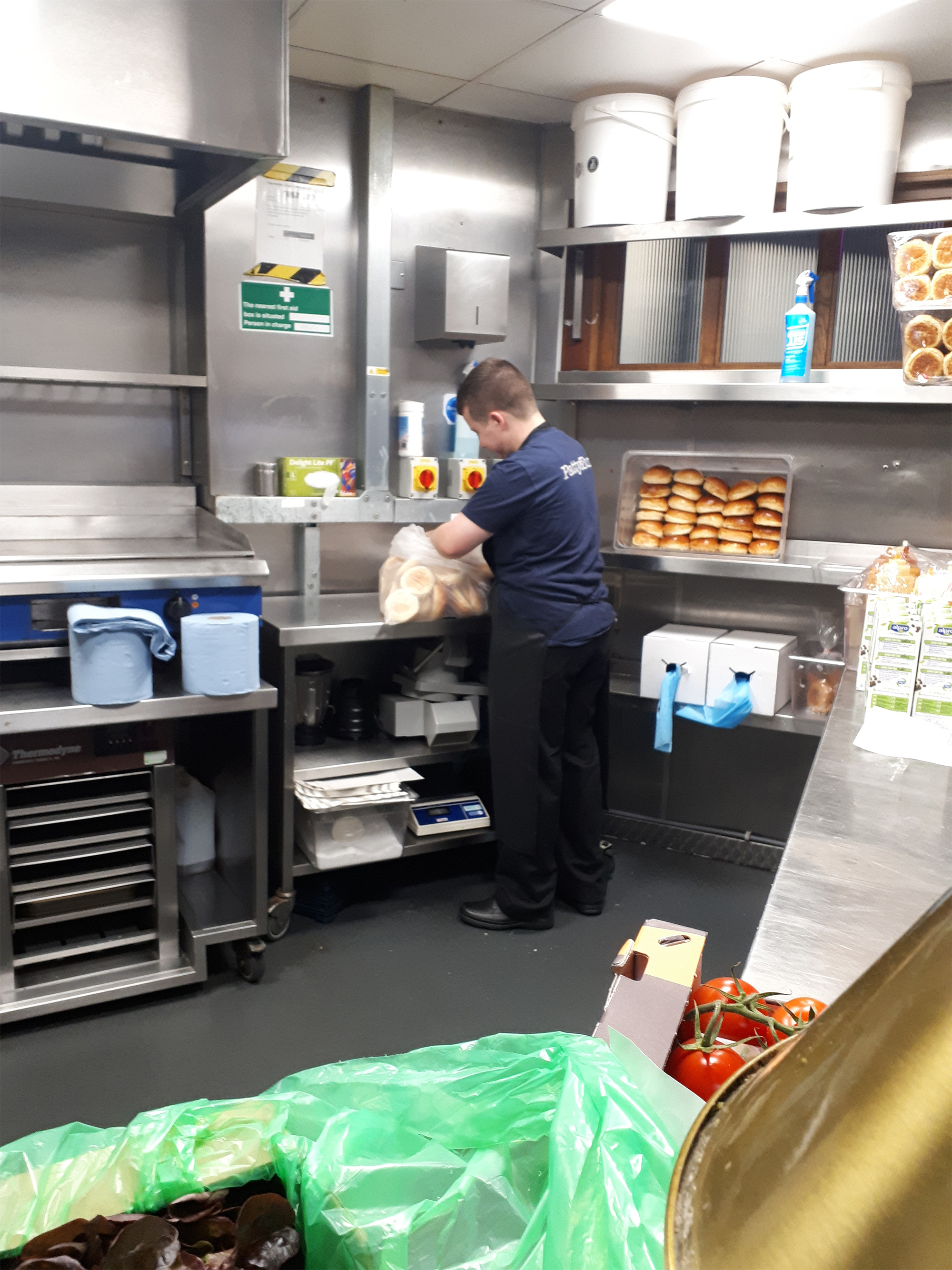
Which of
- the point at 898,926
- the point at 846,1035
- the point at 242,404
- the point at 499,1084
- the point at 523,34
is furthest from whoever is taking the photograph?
the point at 242,404

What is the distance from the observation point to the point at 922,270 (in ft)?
7.91

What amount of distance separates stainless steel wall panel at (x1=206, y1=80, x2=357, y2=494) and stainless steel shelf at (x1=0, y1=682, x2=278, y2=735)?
0.86 meters

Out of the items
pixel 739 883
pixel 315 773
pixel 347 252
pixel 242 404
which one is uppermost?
pixel 347 252

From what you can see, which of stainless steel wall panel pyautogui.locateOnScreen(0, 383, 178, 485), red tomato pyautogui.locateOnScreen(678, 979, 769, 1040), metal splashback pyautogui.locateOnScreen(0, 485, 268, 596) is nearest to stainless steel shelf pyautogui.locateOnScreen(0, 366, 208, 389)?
stainless steel wall panel pyautogui.locateOnScreen(0, 383, 178, 485)

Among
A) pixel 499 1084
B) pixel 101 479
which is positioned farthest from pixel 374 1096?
pixel 101 479

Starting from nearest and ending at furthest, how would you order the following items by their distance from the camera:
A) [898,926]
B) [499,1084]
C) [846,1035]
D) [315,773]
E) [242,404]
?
[846,1035], [499,1084], [898,926], [315,773], [242,404]

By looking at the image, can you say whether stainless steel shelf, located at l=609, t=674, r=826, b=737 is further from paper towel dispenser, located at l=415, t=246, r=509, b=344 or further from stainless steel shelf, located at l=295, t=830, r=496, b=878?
paper towel dispenser, located at l=415, t=246, r=509, b=344

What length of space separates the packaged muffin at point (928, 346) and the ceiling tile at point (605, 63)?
1.12 m

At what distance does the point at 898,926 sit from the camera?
1.17 m

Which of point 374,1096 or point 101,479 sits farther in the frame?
point 101,479

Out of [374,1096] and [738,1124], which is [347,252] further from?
[738,1124]

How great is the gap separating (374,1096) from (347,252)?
9.86 ft

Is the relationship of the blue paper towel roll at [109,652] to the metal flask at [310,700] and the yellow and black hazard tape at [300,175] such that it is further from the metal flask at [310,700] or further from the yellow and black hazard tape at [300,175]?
the yellow and black hazard tape at [300,175]

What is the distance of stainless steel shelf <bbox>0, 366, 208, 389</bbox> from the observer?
2.72 meters
